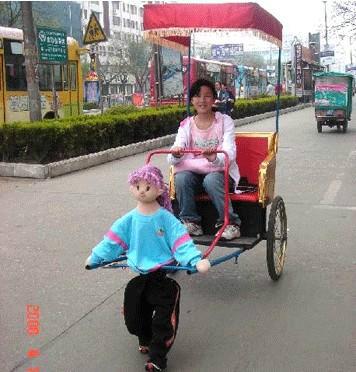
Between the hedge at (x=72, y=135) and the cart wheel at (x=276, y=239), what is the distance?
21.4ft

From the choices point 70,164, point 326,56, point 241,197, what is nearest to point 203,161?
point 241,197

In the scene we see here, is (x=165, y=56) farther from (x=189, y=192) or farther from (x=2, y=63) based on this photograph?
(x=189, y=192)

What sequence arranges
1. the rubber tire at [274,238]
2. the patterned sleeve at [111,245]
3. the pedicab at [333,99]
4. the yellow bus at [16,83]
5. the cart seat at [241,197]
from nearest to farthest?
1. the patterned sleeve at [111,245]
2. the rubber tire at [274,238]
3. the cart seat at [241,197]
4. the yellow bus at [16,83]
5. the pedicab at [333,99]

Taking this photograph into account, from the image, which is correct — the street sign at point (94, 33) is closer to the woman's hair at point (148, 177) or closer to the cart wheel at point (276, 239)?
the cart wheel at point (276, 239)

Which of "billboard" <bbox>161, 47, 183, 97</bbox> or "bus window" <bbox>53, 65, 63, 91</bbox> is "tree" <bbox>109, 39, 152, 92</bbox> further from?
"bus window" <bbox>53, 65, 63, 91</bbox>

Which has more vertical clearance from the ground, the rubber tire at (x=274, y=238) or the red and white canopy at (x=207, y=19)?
the red and white canopy at (x=207, y=19)

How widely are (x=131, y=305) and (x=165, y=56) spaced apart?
20.7 metres

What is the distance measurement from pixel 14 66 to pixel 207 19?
464 inches

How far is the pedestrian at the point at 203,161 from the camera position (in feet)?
15.1

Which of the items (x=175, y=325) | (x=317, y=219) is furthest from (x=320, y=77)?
(x=175, y=325)

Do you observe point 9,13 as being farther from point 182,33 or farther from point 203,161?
point 203,161

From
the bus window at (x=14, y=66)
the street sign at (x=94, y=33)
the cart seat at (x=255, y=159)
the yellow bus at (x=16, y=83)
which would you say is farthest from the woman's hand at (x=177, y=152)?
the bus window at (x=14, y=66)

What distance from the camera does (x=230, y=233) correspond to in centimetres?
455

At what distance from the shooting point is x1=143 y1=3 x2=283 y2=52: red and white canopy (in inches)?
199
